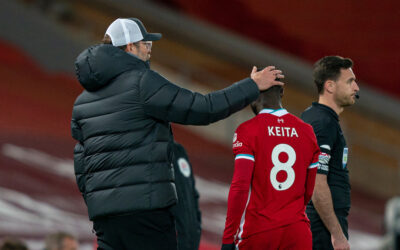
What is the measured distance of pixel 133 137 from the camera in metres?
2.69

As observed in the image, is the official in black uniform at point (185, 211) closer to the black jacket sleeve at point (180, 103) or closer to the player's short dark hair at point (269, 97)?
the player's short dark hair at point (269, 97)

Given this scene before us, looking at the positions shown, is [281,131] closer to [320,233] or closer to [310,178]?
[310,178]

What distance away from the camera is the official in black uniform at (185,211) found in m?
3.82

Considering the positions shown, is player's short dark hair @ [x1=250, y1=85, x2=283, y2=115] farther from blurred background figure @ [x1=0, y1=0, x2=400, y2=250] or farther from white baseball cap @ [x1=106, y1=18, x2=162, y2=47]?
blurred background figure @ [x1=0, y1=0, x2=400, y2=250]

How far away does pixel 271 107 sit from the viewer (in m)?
3.02

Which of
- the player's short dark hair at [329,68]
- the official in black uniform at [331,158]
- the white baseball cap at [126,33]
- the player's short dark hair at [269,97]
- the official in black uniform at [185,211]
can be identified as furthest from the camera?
the official in black uniform at [185,211]

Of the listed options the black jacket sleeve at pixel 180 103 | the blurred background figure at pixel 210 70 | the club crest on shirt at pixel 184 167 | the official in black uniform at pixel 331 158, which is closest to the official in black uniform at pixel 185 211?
the club crest on shirt at pixel 184 167

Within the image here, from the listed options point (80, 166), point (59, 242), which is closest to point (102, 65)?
point (80, 166)

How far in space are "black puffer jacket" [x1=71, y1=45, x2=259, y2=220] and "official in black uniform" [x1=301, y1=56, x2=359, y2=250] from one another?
77cm

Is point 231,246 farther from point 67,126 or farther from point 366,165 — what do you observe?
point 366,165

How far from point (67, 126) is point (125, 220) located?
7131mm

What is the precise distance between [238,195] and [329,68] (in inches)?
41.2

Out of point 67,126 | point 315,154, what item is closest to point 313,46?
point 67,126

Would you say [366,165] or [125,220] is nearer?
[125,220]
